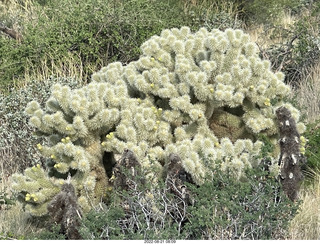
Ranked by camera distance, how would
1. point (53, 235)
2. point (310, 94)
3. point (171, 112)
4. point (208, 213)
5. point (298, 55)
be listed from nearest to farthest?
point (208, 213), point (53, 235), point (171, 112), point (310, 94), point (298, 55)

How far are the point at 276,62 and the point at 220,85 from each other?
3952 millimetres

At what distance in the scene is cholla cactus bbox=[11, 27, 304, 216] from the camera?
446 cm

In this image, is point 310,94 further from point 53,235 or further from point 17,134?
point 53,235

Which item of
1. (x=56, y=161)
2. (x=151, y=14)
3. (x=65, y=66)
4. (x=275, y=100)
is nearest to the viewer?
(x=56, y=161)

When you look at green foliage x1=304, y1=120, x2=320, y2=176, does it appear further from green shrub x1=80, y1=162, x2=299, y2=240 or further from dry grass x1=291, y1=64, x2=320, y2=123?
green shrub x1=80, y1=162, x2=299, y2=240

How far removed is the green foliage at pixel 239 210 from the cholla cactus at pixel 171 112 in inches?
11.3

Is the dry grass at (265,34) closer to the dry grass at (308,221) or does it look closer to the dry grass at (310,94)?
the dry grass at (310,94)

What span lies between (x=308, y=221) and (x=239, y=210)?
2.65ft

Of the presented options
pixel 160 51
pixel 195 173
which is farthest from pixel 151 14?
pixel 195 173

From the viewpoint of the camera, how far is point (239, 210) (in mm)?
3793

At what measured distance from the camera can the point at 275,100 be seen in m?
4.96

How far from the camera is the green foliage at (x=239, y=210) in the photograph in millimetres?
3746

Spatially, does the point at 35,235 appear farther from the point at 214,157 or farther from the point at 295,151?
the point at 295,151

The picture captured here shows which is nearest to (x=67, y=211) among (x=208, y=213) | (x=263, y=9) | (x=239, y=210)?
(x=208, y=213)
